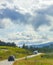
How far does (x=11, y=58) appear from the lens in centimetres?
11869
